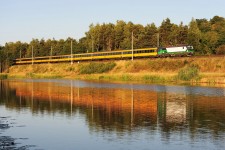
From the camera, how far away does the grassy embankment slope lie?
7810cm

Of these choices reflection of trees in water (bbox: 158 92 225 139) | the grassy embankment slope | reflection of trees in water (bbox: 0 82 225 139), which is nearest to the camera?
reflection of trees in water (bbox: 158 92 225 139)

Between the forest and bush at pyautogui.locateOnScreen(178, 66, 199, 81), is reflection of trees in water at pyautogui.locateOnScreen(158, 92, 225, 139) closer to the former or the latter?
bush at pyautogui.locateOnScreen(178, 66, 199, 81)

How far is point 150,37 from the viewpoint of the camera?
144875 millimetres

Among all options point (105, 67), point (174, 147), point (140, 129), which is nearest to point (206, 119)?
point (140, 129)

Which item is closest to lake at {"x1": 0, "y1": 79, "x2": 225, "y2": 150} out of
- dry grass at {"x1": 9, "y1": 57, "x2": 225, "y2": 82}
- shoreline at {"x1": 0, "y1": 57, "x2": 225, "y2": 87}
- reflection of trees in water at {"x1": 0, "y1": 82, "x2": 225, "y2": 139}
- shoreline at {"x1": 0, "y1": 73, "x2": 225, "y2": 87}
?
reflection of trees in water at {"x1": 0, "y1": 82, "x2": 225, "y2": 139}

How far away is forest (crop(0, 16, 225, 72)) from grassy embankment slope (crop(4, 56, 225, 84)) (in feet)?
32.7

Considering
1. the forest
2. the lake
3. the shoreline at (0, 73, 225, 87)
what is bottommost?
the lake

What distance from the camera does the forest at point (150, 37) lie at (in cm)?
12125

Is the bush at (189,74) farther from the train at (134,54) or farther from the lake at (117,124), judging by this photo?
the lake at (117,124)

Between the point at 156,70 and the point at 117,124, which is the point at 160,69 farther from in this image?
the point at 117,124

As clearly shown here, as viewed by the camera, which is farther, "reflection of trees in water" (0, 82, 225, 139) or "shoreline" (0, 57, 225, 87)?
"shoreline" (0, 57, 225, 87)

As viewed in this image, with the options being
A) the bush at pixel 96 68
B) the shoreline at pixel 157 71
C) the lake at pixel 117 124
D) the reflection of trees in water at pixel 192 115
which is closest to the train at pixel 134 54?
the shoreline at pixel 157 71

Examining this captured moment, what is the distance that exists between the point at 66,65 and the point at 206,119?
359ft

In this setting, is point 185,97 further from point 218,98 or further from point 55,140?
point 55,140
